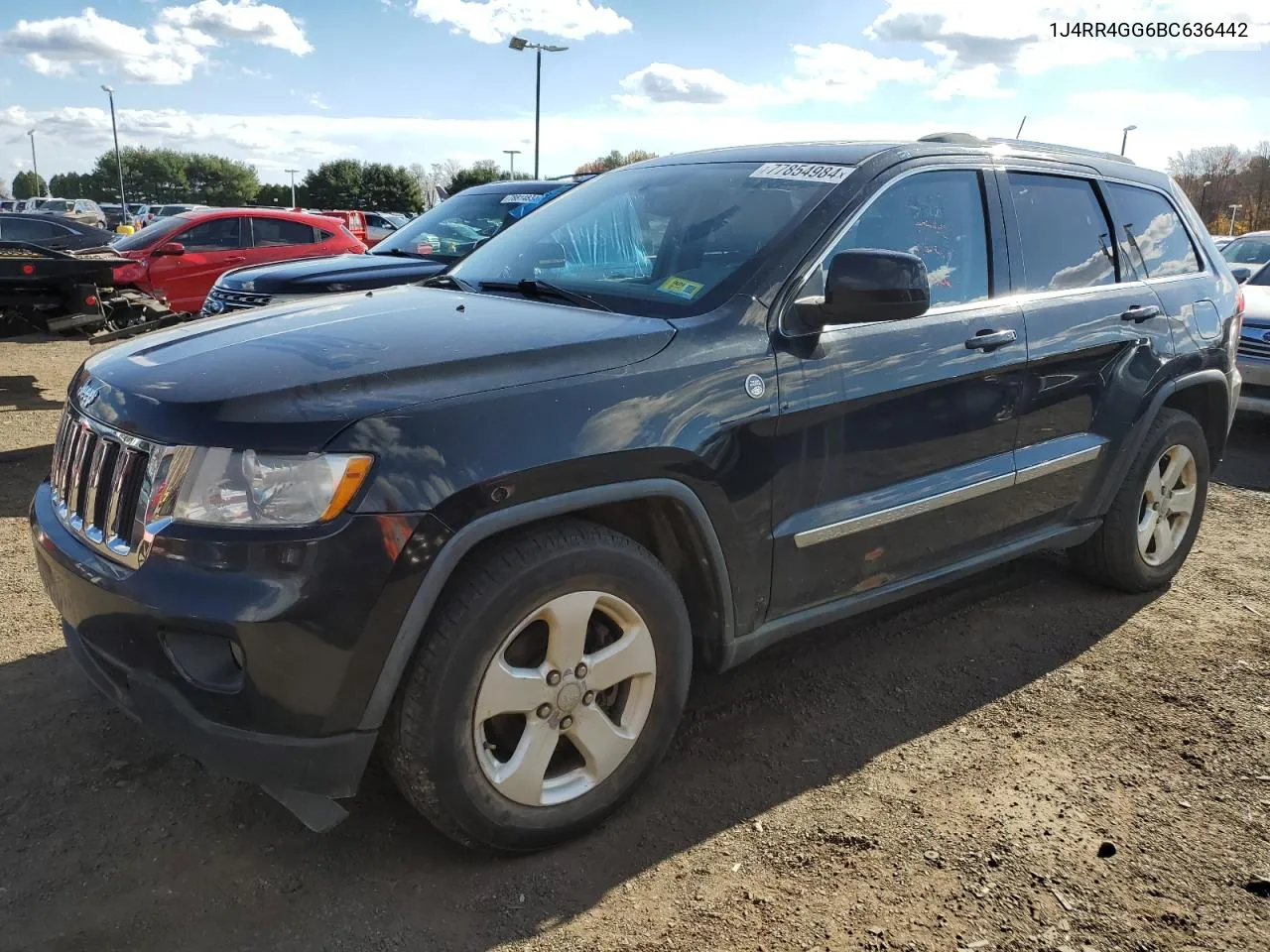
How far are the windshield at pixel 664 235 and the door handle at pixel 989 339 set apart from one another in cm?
70

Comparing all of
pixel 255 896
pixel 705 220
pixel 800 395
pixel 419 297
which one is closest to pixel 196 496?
pixel 255 896

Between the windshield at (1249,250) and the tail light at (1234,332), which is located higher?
the windshield at (1249,250)

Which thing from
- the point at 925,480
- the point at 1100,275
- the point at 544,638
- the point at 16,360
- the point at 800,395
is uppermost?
the point at 1100,275

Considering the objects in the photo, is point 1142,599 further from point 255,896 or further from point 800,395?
point 255,896

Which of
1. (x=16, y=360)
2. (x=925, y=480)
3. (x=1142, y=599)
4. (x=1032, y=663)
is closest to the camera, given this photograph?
(x=925, y=480)

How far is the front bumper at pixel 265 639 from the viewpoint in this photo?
2.10 meters

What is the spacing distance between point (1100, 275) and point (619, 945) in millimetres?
3119

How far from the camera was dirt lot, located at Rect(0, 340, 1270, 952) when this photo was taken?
2.39 m

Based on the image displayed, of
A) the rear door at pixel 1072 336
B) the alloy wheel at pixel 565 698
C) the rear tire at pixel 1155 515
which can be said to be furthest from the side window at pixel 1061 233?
the alloy wheel at pixel 565 698

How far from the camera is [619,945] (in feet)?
7.64

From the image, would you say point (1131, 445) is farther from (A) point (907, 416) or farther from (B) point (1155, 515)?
(A) point (907, 416)

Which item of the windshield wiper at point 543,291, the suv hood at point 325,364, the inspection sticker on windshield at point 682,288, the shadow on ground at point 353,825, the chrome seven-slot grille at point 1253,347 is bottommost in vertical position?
the shadow on ground at point 353,825

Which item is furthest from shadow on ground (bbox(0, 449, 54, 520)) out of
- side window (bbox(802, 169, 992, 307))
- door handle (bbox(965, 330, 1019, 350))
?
door handle (bbox(965, 330, 1019, 350))

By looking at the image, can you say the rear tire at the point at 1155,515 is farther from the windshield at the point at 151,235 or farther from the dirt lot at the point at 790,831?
the windshield at the point at 151,235
